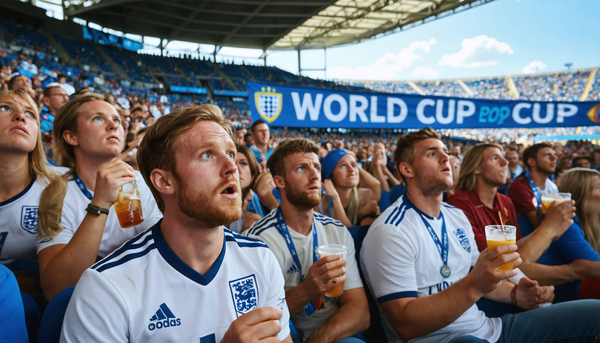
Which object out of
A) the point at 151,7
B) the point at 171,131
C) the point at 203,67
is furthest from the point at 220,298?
the point at 203,67

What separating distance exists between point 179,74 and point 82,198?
33044 mm

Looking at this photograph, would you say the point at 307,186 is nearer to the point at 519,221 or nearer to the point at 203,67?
the point at 519,221

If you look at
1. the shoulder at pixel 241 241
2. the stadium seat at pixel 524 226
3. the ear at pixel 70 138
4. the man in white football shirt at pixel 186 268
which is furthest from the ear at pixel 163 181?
the stadium seat at pixel 524 226

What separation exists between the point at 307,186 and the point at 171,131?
1.28 meters

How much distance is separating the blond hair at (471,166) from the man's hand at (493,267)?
207cm

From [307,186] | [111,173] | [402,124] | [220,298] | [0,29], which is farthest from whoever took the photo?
[0,29]

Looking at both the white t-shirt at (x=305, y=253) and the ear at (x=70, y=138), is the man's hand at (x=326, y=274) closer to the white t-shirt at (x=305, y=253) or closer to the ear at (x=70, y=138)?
the white t-shirt at (x=305, y=253)

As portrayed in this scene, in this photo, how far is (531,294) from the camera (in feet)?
7.91

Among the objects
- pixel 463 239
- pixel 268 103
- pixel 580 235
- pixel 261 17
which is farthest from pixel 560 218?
pixel 261 17

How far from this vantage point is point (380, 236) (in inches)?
90.4

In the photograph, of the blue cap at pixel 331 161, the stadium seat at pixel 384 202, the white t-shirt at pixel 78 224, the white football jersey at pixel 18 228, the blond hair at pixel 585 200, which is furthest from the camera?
the stadium seat at pixel 384 202

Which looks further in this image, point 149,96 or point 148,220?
point 149,96

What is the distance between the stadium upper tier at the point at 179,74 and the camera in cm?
2119

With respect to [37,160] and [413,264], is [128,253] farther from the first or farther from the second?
[413,264]
